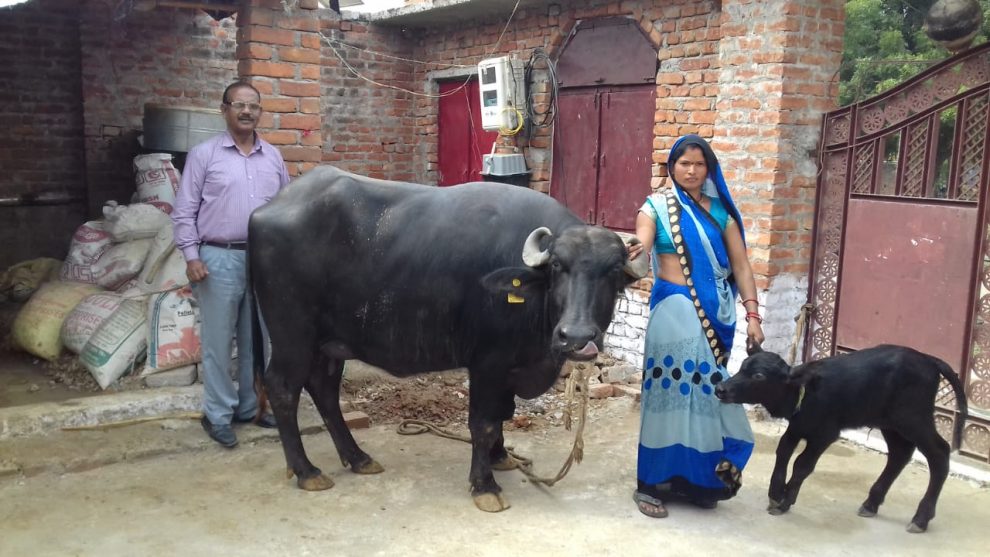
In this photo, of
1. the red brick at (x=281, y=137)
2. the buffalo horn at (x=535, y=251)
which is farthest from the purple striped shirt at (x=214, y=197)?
the buffalo horn at (x=535, y=251)

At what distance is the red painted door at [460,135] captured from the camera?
9297 mm

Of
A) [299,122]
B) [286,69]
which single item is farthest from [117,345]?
[286,69]

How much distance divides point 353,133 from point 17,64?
3.37 m

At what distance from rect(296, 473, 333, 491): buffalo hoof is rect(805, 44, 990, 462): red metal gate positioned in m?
3.27

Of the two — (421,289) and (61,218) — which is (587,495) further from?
(61,218)

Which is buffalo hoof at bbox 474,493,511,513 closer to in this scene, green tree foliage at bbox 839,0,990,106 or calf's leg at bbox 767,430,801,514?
calf's leg at bbox 767,430,801,514

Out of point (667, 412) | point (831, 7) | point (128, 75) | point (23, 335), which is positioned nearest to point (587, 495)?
point (667, 412)

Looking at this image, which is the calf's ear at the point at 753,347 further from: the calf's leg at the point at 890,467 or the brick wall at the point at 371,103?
the brick wall at the point at 371,103

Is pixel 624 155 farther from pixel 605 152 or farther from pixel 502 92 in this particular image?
pixel 502 92

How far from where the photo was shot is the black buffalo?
13.3ft

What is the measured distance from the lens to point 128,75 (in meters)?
8.39

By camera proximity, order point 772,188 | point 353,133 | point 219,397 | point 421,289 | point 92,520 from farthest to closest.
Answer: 1. point 353,133
2. point 772,188
3. point 219,397
4. point 421,289
5. point 92,520

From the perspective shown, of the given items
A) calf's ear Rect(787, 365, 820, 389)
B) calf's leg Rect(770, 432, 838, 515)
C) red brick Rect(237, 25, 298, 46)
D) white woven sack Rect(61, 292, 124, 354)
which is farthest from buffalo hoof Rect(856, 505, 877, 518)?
white woven sack Rect(61, 292, 124, 354)

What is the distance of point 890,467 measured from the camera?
4.04 m
